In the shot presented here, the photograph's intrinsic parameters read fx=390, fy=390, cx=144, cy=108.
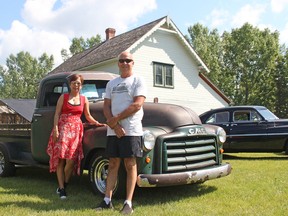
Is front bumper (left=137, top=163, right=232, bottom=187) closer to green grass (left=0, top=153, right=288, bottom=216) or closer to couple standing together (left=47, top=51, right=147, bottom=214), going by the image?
couple standing together (left=47, top=51, right=147, bottom=214)

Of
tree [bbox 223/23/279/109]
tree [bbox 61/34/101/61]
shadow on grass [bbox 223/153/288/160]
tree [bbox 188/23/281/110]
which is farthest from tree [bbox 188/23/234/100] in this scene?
shadow on grass [bbox 223/153/288/160]

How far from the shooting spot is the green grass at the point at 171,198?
5.15 meters

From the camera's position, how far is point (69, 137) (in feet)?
19.4

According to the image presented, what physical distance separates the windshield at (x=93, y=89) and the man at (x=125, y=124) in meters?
1.73

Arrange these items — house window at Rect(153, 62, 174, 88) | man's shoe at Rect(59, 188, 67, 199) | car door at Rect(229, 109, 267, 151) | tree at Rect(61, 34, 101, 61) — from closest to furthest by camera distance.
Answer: man's shoe at Rect(59, 188, 67, 199) < car door at Rect(229, 109, 267, 151) < house window at Rect(153, 62, 174, 88) < tree at Rect(61, 34, 101, 61)

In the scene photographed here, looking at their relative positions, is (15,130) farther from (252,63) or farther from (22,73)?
(22,73)

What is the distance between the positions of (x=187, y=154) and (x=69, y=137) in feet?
5.89

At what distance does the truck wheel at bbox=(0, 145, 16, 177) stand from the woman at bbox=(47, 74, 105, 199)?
8.01 feet

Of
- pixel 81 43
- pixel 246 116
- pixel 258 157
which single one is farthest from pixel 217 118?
pixel 81 43

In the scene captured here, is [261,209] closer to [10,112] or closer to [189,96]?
[10,112]

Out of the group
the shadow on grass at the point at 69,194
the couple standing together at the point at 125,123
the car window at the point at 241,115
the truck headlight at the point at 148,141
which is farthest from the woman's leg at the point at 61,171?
the car window at the point at 241,115

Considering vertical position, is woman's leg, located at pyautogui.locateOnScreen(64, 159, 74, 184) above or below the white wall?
below

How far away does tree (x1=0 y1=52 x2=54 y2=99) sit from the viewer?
247 feet

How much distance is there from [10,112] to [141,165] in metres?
4.93
